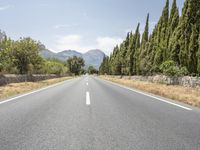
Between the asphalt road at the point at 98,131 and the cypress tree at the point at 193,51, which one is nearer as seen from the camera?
the asphalt road at the point at 98,131

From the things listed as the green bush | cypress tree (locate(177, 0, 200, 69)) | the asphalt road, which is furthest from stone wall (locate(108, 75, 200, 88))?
the asphalt road

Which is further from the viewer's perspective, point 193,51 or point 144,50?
point 144,50

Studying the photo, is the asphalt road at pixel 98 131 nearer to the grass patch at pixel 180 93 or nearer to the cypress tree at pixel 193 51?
the grass patch at pixel 180 93

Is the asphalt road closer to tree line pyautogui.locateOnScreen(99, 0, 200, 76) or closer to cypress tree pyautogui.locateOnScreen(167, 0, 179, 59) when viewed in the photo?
tree line pyautogui.locateOnScreen(99, 0, 200, 76)

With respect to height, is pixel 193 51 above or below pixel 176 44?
below

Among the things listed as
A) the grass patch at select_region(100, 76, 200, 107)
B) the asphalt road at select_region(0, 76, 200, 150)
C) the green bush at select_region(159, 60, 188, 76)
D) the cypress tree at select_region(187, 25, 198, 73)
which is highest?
the cypress tree at select_region(187, 25, 198, 73)

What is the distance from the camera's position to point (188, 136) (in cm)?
541

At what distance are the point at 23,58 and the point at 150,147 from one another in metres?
40.8

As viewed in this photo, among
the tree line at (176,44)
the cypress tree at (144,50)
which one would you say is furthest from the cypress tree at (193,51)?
the cypress tree at (144,50)

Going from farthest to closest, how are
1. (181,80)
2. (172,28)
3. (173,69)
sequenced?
1. (172,28)
2. (173,69)
3. (181,80)

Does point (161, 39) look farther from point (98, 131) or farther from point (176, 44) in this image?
point (98, 131)

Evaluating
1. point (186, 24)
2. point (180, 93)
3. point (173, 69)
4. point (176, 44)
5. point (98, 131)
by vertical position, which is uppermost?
point (186, 24)

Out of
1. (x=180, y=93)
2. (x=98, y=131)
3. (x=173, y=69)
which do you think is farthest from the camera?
(x=173, y=69)

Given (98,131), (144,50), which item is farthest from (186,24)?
(98,131)
